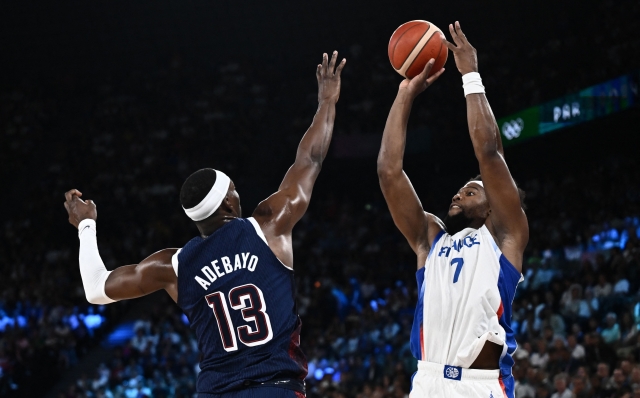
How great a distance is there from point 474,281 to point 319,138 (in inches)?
49.7

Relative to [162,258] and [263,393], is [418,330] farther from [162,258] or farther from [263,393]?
[162,258]

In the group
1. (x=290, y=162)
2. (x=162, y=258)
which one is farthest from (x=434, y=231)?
(x=290, y=162)

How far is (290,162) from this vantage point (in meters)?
20.4

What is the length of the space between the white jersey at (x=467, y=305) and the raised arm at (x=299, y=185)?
85 cm

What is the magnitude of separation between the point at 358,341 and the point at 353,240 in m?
4.28

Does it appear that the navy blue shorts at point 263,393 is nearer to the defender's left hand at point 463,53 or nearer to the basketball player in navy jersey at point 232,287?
the basketball player in navy jersey at point 232,287

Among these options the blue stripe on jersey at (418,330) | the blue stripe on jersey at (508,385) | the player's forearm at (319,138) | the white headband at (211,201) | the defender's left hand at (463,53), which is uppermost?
the defender's left hand at (463,53)

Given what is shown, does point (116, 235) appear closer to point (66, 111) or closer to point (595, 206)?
point (66, 111)

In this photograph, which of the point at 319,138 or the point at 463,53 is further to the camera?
the point at 319,138

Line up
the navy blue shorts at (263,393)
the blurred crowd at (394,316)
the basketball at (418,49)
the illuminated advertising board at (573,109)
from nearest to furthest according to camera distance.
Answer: the navy blue shorts at (263,393) → the basketball at (418,49) → the blurred crowd at (394,316) → the illuminated advertising board at (573,109)

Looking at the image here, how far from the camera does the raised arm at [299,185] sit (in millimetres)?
3955

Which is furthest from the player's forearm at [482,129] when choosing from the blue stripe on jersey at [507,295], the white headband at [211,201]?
the white headband at [211,201]

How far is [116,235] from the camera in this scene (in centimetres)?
1975

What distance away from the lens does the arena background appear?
12586 mm
